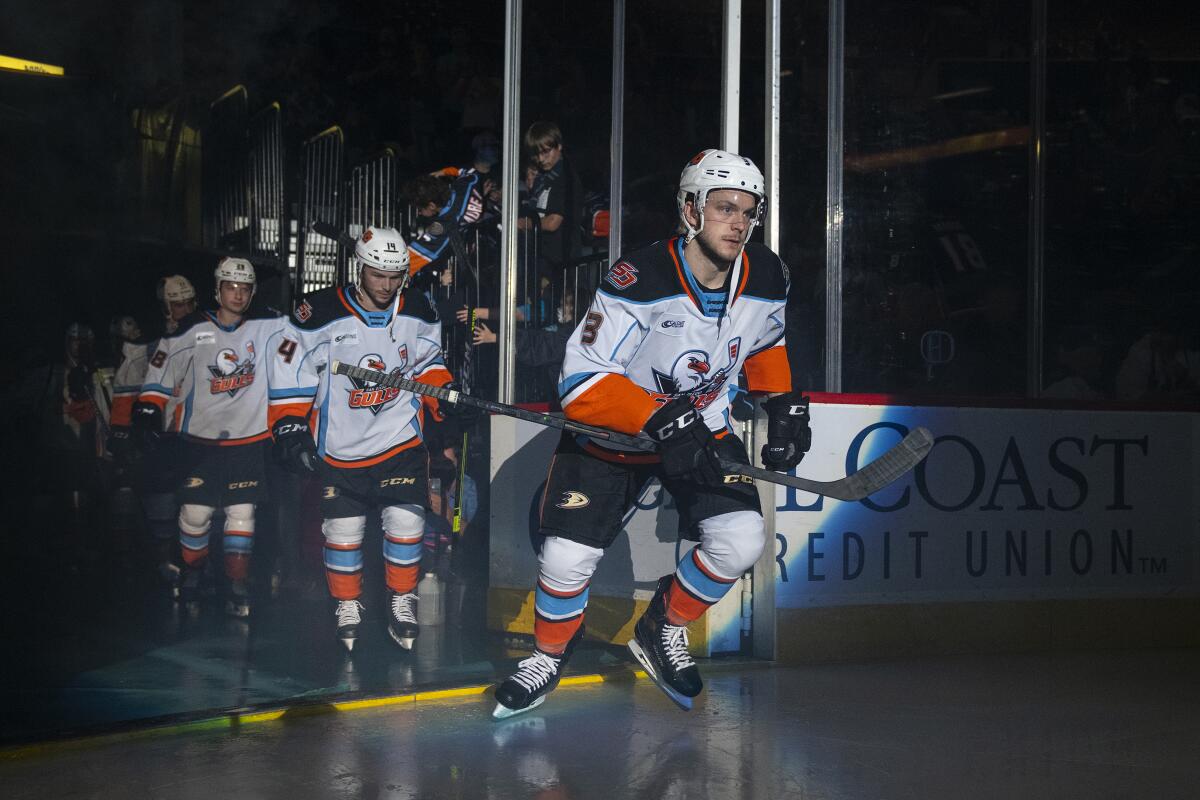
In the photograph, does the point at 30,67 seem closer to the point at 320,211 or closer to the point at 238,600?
the point at 320,211

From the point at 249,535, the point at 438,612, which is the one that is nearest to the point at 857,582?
the point at 438,612

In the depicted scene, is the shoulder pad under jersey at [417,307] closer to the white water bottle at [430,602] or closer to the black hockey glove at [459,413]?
the black hockey glove at [459,413]

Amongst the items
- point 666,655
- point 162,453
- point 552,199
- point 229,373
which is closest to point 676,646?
point 666,655

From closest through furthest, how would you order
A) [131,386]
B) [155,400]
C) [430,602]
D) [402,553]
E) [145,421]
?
[402,553], [430,602], [145,421], [155,400], [131,386]

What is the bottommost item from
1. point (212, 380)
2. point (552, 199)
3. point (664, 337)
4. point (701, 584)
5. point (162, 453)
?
point (701, 584)

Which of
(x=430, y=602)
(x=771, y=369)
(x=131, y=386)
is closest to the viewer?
(x=771, y=369)

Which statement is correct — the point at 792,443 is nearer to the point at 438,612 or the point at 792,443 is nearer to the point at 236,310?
the point at 438,612

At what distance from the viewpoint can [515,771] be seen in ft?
9.43

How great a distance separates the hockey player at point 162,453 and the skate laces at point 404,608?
1608 mm

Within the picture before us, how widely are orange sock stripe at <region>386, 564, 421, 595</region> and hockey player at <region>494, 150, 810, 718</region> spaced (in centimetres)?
115

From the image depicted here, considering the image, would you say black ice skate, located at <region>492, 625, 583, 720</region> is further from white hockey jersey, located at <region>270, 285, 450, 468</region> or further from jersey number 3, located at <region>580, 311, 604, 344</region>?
white hockey jersey, located at <region>270, 285, 450, 468</region>

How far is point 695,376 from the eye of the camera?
3.55m

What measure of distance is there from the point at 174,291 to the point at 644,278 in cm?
356

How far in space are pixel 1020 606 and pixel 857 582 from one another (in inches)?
24.7
